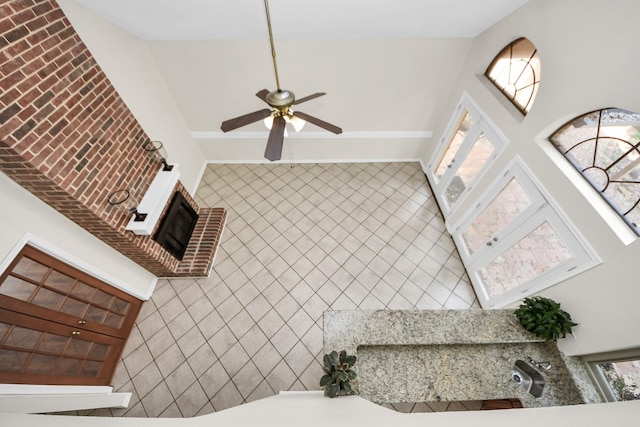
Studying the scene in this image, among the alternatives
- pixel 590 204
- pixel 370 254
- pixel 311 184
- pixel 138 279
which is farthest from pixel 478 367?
pixel 138 279

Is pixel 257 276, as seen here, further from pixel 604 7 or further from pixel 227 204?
pixel 604 7

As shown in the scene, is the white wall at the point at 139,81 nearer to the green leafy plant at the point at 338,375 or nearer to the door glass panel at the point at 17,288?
the door glass panel at the point at 17,288

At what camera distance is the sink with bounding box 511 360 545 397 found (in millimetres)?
1924

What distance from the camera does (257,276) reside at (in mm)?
3613

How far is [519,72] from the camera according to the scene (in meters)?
2.80

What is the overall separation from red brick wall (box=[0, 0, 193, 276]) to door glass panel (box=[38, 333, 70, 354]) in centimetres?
90

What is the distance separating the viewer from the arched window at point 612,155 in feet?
6.02

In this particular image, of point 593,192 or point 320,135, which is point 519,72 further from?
point 320,135

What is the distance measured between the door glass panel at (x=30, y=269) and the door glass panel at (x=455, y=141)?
4.89m

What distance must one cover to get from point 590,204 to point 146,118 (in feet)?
15.2

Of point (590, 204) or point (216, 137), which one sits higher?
point (216, 137)

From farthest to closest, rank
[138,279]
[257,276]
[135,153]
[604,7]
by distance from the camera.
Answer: [257,276] < [138,279] < [135,153] < [604,7]

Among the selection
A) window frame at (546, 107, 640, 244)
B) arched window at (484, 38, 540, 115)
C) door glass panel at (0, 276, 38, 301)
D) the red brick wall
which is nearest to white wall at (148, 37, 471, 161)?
arched window at (484, 38, 540, 115)

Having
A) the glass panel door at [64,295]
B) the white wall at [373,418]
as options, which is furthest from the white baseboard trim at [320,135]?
the white wall at [373,418]
